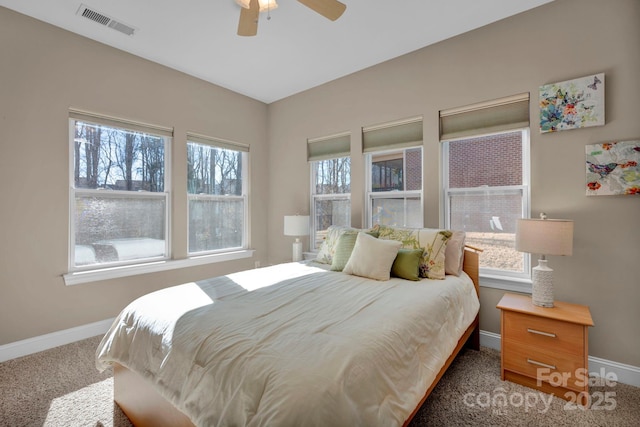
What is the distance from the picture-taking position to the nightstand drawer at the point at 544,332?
183 cm

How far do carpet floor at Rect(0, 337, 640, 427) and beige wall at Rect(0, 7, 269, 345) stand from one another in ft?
1.84

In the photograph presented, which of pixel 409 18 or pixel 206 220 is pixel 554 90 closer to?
pixel 409 18

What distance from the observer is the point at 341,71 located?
346cm

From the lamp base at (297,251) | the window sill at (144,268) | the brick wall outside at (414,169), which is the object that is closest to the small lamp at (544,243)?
the brick wall outside at (414,169)

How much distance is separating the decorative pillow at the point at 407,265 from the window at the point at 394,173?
77 cm

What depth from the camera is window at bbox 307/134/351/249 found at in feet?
12.2

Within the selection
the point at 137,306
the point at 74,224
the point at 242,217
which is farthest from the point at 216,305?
the point at 242,217

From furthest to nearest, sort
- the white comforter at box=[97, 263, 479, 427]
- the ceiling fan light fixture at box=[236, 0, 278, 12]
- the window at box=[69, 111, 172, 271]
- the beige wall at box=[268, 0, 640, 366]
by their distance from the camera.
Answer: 1. the window at box=[69, 111, 172, 271]
2. the ceiling fan light fixture at box=[236, 0, 278, 12]
3. the beige wall at box=[268, 0, 640, 366]
4. the white comforter at box=[97, 263, 479, 427]

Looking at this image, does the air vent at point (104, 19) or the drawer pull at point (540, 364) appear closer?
the drawer pull at point (540, 364)

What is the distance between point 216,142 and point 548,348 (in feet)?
13.0

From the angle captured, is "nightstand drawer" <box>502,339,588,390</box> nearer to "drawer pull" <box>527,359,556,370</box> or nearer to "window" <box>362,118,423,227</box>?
"drawer pull" <box>527,359,556,370</box>

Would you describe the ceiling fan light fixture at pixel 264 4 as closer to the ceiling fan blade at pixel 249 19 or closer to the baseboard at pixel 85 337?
the ceiling fan blade at pixel 249 19

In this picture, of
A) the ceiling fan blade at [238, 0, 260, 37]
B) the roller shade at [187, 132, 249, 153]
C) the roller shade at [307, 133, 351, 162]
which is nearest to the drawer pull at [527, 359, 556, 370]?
the roller shade at [307, 133, 351, 162]

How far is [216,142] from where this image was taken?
386 centimetres
